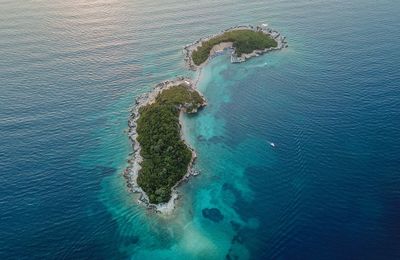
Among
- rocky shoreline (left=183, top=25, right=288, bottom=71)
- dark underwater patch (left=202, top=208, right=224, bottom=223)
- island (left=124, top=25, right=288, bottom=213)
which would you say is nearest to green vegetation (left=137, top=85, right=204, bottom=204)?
island (left=124, top=25, right=288, bottom=213)

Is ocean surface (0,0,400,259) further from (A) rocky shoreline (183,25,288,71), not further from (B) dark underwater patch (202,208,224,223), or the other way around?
(A) rocky shoreline (183,25,288,71)

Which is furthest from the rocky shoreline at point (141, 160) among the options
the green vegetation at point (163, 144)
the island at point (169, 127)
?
the green vegetation at point (163, 144)

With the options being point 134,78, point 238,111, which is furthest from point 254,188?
point 134,78

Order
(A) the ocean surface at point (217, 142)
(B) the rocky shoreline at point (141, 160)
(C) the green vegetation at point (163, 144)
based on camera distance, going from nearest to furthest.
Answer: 1. (A) the ocean surface at point (217, 142)
2. (B) the rocky shoreline at point (141, 160)
3. (C) the green vegetation at point (163, 144)

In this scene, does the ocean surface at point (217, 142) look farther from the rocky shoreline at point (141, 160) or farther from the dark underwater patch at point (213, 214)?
the rocky shoreline at point (141, 160)

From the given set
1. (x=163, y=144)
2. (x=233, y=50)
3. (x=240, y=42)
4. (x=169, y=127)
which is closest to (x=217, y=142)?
(x=169, y=127)

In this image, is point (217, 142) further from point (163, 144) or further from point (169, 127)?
point (163, 144)
